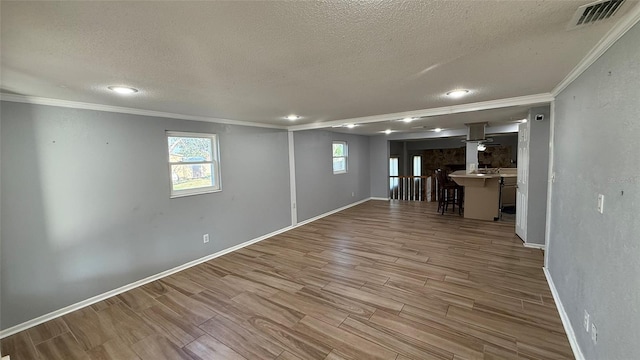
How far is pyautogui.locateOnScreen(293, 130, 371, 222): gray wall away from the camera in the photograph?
5.79 metres

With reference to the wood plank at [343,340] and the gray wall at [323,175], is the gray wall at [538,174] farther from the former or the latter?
the gray wall at [323,175]

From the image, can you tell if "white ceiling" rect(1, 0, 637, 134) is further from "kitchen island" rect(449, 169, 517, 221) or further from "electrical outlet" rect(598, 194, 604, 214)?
"kitchen island" rect(449, 169, 517, 221)

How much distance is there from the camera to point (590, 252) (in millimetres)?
1712

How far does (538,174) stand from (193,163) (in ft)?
16.8

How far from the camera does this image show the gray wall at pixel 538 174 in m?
3.75

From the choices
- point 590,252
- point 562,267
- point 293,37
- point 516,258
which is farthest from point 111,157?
point 516,258

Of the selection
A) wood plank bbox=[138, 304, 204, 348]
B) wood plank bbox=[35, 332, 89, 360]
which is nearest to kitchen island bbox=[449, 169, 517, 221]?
wood plank bbox=[138, 304, 204, 348]

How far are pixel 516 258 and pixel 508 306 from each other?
1.43m

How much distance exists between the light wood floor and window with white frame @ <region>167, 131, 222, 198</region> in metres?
1.15

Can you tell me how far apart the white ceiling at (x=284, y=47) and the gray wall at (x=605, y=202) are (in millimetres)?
295

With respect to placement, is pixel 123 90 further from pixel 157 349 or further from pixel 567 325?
pixel 567 325

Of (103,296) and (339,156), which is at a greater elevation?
(339,156)

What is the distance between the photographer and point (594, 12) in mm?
1214

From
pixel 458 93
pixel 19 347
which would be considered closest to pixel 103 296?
pixel 19 347
